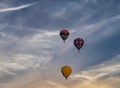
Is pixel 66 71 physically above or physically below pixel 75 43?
below

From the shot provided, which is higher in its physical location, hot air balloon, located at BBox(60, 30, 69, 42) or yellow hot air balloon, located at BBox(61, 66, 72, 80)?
hot air balloon, located at BBox(60, 30, 69, 42)

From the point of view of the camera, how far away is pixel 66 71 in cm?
14750

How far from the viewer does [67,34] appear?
150 m

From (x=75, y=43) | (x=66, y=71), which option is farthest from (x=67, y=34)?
(x=66, y=71)

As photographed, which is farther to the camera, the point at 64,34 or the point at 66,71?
the point at 64,34

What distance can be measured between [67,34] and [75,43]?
18.4 ft

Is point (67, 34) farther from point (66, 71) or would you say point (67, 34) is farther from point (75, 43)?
point (66, 71)

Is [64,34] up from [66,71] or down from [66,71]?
up

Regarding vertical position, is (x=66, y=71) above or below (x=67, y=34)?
below

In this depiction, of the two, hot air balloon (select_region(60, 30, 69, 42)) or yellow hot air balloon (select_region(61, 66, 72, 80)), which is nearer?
yellow hot air balloon (select_region(61, 66, 72, 80))

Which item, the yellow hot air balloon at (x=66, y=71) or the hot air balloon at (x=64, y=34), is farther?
the hot air balloon at (x=64, y=34)

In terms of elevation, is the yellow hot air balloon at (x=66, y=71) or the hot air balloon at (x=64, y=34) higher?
the hot air balloon at (x=64, y=34)

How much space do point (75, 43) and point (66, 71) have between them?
13.2 meters
